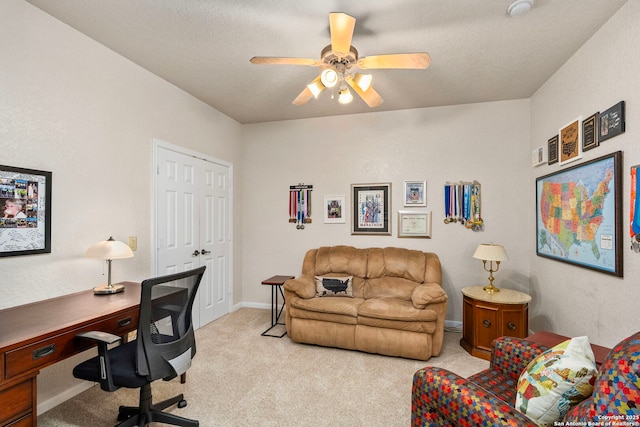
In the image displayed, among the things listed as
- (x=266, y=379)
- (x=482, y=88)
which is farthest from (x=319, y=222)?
(x=482, y=88)

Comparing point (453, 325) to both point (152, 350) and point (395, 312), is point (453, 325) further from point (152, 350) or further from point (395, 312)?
point (152, 350)

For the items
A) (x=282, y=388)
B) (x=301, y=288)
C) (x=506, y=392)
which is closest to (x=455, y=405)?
(x=506, y=392)

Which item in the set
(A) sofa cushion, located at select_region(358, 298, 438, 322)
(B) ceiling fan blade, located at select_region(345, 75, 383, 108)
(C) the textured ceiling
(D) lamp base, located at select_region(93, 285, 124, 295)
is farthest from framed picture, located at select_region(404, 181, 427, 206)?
(D) lamp base, located at select_region(93, 285, 124, 295)

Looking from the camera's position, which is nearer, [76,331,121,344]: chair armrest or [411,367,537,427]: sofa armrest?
[411,367,537,427]: sofa armrest

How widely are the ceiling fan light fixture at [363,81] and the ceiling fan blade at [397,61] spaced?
0.10 metres

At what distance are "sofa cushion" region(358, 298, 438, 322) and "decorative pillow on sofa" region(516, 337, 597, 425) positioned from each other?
1.55 metres

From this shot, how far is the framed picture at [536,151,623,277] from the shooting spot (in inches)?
85.6

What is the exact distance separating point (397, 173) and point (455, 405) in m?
3.17

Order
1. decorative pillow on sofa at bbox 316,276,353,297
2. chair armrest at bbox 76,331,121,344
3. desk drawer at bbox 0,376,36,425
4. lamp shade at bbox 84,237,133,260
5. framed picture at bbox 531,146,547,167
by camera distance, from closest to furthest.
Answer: desk drawer at bbox 0,376,36,425
chair armrest at bbox 76,331,121,344
lamp shade at bbox 84,237,133,260
framed picture at bbox 531,146,547,167
decorative pillow on sofa at bbox 316,276,353,297

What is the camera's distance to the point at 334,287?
141 inches

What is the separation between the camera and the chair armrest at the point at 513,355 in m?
1.76

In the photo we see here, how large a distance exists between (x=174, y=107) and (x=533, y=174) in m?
4.12

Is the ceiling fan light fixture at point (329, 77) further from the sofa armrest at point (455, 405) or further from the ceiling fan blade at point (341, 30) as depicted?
the sofa armrest at point (455, 405)

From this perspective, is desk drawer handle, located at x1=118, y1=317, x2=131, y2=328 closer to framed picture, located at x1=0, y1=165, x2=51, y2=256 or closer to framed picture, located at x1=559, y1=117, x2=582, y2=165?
framed picture, located at x1=0, y1=165, x2=51, y2=256
